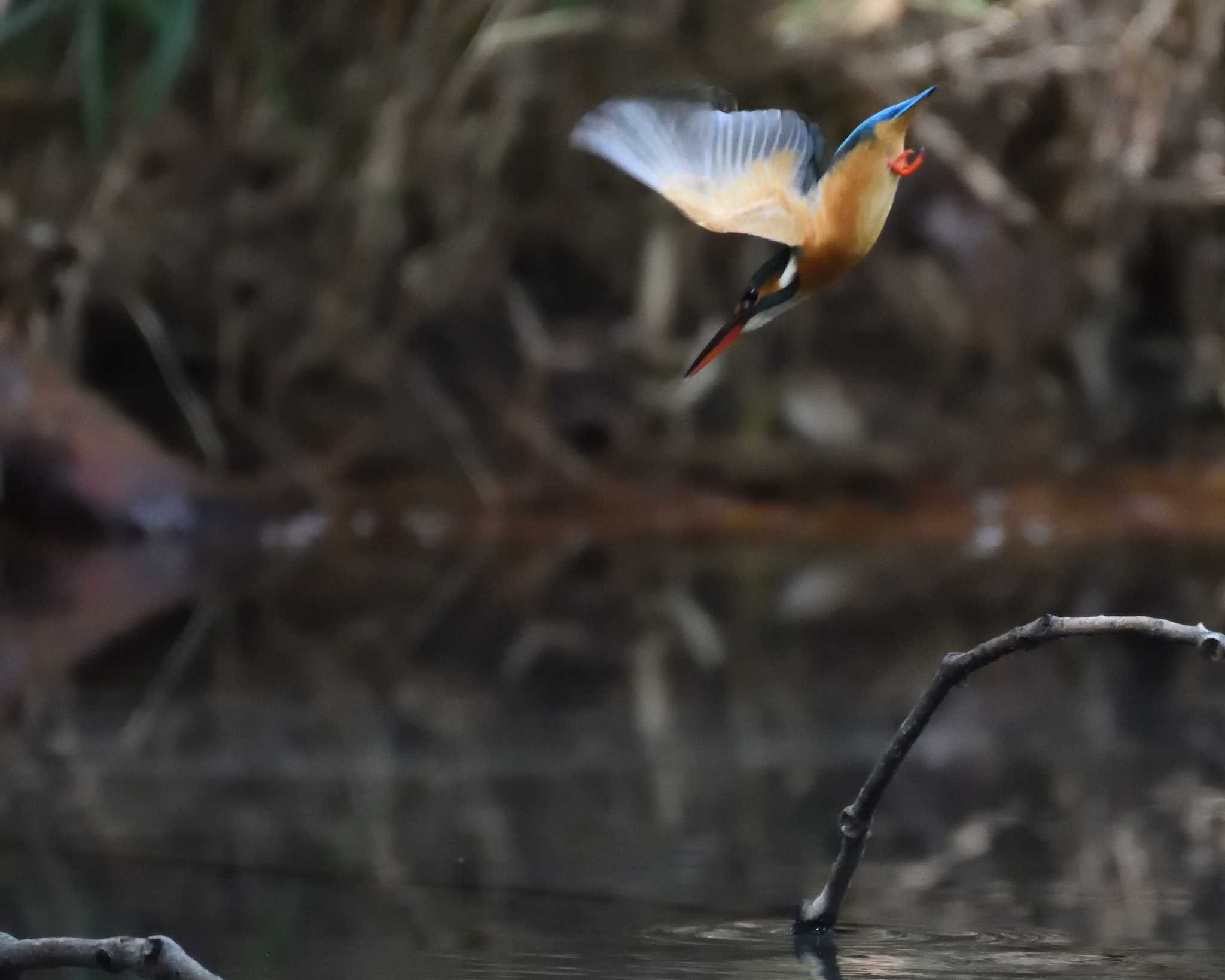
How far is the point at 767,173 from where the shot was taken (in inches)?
36.1

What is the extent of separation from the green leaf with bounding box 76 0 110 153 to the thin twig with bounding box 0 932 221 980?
362cm

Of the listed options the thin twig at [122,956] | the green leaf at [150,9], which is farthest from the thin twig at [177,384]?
the thin twig at [122,956]

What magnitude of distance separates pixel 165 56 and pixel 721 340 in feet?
11.2

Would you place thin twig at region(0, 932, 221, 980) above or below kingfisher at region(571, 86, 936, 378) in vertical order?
below

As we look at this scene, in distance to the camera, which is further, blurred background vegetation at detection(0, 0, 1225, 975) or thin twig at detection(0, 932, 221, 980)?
blurred background vegetation at detection(0, 0, 1225, 975)

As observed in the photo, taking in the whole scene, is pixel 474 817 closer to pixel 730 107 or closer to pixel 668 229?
pixel 730 107

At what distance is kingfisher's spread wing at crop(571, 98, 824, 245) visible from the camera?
91 cm

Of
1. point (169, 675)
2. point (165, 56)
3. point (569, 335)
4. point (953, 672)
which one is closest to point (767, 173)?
point (953, 672)

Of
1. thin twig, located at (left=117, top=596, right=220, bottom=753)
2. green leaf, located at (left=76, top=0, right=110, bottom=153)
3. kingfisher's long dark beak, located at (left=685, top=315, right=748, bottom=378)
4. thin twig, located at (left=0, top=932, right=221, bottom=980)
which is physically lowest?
thin twig, located at (left=0, top=932, right=221, bottom=980)

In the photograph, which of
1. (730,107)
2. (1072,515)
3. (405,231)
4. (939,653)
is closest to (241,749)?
(939,653)

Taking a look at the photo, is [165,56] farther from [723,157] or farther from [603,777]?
[723,157]

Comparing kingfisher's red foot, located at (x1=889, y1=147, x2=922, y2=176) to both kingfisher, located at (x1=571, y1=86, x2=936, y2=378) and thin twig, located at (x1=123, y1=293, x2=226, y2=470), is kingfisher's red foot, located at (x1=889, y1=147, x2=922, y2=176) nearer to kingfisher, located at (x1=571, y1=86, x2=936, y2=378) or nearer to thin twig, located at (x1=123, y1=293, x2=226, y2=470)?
kingfisher, located at (x1=571, y1=86, x2=936, y2=378)

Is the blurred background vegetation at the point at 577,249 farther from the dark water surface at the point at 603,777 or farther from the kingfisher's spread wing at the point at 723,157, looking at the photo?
the kingfisher's spread wing at the point at 723,157

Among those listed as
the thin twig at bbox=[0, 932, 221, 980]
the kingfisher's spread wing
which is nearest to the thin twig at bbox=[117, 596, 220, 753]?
the thin twig at bbox=[0, 932, 221, 980]
